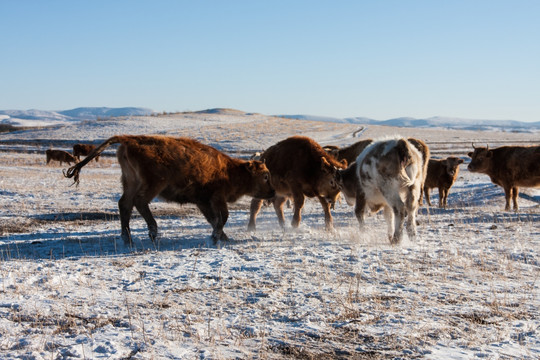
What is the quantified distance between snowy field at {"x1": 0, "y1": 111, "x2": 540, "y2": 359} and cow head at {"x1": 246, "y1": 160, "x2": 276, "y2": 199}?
775mm

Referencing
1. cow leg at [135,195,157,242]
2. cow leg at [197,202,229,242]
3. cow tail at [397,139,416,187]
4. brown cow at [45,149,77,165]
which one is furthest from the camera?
brown cow at [45,149,77,165]

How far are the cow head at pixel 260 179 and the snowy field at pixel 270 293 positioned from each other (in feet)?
2.54

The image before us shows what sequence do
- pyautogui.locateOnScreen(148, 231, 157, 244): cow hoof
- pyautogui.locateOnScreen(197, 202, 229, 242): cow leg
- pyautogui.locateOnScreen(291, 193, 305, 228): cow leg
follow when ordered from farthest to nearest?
pyautogui.locateOnScreen(291, 193, 305, 228): cow leg → pyautogui.locateOnScreen(197, 202, 229, 242): cow leg → pyautogui.locateOnScreen(148, 231, 157, 244): cow hoof

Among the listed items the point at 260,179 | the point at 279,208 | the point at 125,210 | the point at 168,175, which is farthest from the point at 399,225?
the point at 125,210

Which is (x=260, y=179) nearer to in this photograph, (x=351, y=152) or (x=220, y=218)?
(x=220, y=218)

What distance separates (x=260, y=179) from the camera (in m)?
10.2

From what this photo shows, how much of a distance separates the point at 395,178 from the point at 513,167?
883cm

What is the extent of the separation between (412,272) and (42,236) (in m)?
6.42

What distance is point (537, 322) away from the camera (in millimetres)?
4844

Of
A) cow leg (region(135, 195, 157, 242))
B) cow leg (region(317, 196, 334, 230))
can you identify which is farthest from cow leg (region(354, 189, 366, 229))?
cow leg (region(135, 195, 157, 242))

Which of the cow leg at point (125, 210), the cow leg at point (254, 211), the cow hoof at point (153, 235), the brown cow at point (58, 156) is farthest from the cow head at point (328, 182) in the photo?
the brown cow at point (58, 156)

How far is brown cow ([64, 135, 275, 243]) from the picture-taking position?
27.9 feet

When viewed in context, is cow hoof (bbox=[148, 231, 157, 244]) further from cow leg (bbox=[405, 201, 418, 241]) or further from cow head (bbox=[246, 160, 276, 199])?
cow leg (bbox=[405, 201, 418, 241])

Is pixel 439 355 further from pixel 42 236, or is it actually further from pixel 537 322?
pixel 42 236
